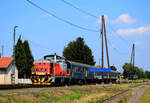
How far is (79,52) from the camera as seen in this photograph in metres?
81.0

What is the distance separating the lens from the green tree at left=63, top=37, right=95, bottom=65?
263 ft

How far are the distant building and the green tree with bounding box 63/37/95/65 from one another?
3263 cm

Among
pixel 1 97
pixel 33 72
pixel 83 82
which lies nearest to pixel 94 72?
pixel 83 82

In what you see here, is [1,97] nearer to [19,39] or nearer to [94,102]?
[94,102]

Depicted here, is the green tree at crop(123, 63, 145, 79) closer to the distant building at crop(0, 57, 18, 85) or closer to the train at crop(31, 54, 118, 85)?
the distant building at crop(0, 57, 18, 85)

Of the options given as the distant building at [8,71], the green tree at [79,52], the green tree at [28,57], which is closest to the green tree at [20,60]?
the green tree at [28,57]

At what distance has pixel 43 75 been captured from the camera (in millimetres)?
29719

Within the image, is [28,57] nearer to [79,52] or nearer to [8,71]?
[8,71]

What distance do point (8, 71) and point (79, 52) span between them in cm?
3681

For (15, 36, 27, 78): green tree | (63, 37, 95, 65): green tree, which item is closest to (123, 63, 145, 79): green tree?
(63, 37, 95, 65): green tree

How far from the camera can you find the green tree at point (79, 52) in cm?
8019

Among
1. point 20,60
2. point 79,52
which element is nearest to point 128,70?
point 79,52

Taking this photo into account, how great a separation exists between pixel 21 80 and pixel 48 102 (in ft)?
119

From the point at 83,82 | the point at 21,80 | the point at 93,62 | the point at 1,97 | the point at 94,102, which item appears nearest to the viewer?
the point at 1,97
